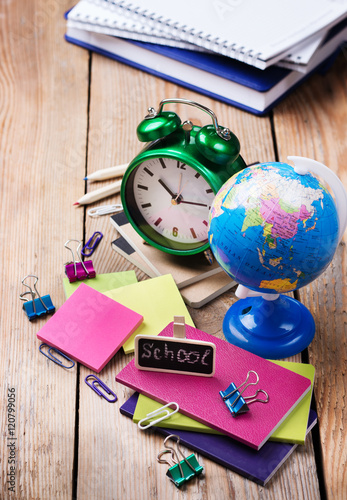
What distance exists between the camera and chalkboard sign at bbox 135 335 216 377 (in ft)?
4.03

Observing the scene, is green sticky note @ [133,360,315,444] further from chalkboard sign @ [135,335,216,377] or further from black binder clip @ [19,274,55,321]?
black binder clip @ [19,274,55,321]

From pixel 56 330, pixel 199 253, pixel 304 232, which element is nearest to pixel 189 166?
pixel 199 253

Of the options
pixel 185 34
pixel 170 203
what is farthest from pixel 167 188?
pixel 185 34

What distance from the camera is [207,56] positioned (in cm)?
197

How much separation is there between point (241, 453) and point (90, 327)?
0.42m

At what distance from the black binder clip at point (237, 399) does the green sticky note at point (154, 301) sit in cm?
22

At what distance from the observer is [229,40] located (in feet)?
6.26

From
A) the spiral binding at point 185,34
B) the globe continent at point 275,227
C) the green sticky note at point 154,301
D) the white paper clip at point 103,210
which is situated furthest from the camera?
the spiral binding at point 185,34

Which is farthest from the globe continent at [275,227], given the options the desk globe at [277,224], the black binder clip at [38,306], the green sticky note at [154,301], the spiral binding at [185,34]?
the spiral binding at [185,34]

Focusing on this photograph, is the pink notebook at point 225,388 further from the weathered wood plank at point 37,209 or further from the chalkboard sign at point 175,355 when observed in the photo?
the weathered wood plank at point 37,209

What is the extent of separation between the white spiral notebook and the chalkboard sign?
38.4 inches

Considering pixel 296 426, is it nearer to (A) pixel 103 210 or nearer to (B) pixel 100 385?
(B) pixel 100 385

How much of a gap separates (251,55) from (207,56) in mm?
165

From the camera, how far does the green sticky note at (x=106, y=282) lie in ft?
4.89
